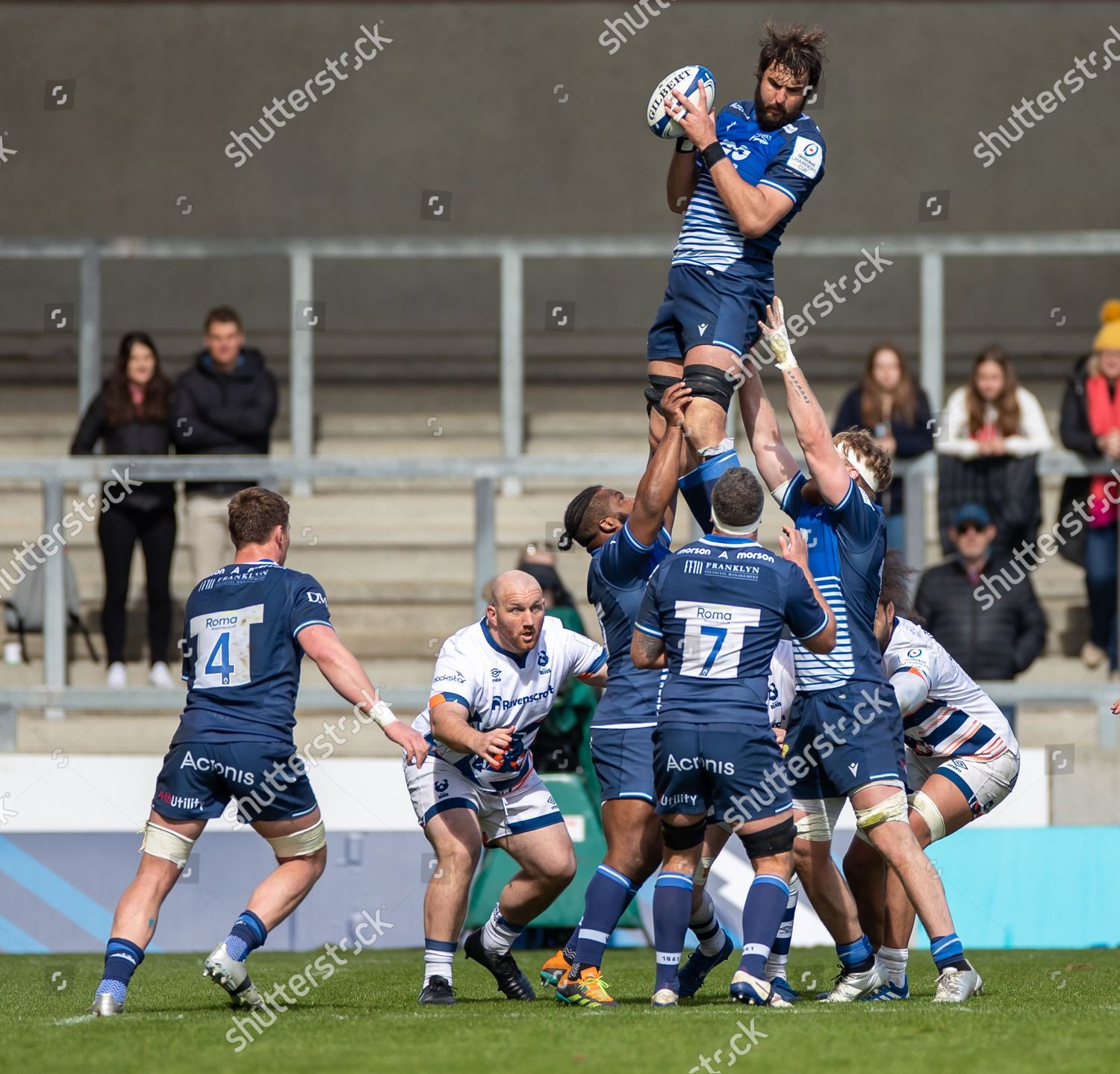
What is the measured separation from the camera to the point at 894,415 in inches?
436

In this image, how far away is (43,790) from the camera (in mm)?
10242

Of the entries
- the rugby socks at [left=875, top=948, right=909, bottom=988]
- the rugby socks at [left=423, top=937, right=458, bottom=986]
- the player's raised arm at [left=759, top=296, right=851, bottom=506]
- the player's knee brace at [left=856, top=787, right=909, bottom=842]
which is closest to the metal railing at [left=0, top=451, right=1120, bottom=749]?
the rugby socks at [left=423, top=937, right=458, bottom=986]

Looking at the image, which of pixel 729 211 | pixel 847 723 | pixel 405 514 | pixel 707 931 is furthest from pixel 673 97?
pixel 405 514

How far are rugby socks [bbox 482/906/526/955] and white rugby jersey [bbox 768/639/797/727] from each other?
1306 mm

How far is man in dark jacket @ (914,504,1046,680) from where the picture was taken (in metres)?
10.7

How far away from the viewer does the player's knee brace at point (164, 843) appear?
268 inches

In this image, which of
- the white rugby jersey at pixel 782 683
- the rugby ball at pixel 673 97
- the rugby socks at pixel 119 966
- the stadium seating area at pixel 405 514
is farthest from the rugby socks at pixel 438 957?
the stadium seating area at pixel 405 514

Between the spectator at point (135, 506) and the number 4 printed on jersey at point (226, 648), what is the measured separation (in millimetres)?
4257

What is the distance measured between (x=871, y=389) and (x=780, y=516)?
1.35 metres

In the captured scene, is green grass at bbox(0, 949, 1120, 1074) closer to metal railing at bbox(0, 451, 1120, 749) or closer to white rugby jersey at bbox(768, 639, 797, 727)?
white rugby jersey at bbox(768, 639, 797, 727)

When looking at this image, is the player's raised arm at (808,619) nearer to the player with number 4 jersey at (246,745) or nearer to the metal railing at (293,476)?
the player with number 4 jersey at (246,745)

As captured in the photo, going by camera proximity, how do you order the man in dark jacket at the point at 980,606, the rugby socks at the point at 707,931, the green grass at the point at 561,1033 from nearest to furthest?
the green grass at the point at 561,1033
the rugby socks at the point at 707,931
the man in dark jacket at the point at 980,606

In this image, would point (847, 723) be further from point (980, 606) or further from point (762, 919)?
point (980, 606)

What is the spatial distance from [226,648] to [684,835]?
1.78m
